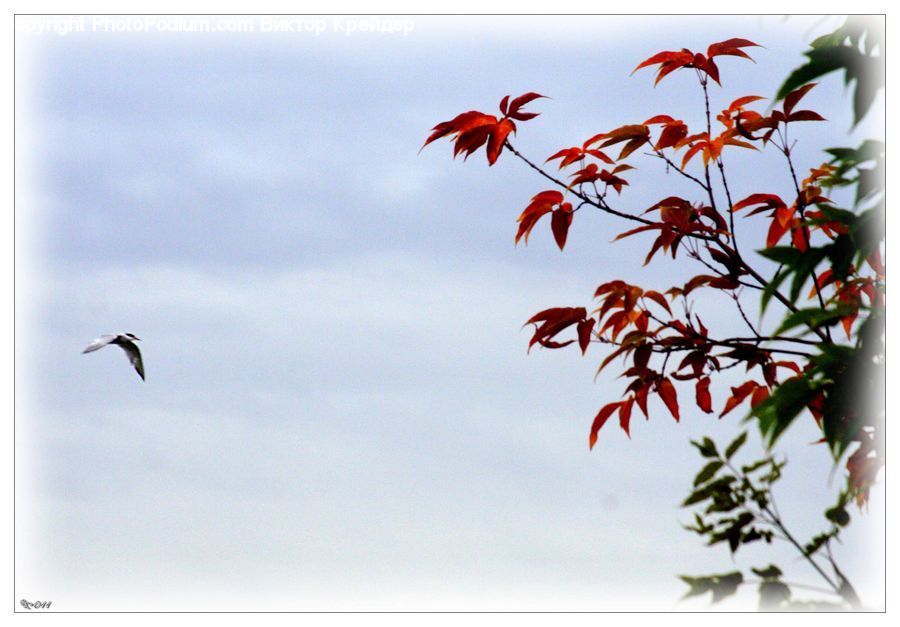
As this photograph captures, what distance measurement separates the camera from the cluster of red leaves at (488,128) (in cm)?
304

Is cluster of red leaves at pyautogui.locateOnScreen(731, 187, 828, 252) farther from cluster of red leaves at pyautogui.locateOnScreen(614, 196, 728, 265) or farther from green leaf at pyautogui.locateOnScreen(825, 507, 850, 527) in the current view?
green leaf at pyautogui.locateOnScreen(825, 507, 850, 527)

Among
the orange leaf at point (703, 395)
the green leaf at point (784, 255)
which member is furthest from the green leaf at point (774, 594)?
the orange leaf at point (703, 395)

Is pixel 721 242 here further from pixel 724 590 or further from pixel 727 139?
pixel 724 590

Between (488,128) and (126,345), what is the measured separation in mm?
2267

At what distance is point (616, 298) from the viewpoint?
9.16 ft

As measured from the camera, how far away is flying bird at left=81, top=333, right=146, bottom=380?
162 inches

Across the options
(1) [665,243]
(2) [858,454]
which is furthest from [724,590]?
(1) [665,243]

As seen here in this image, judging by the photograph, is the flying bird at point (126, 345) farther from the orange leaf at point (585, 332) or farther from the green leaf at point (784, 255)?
the green leaf at point (784, 255)

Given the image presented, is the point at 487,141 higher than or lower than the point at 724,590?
higher

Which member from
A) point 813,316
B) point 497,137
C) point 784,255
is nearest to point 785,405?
point 813,316

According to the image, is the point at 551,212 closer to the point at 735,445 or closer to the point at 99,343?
the point at 735,445

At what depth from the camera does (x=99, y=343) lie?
13.5 ft

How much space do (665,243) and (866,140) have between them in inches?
37.8

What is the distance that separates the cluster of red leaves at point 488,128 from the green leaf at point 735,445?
1433 millimetres
